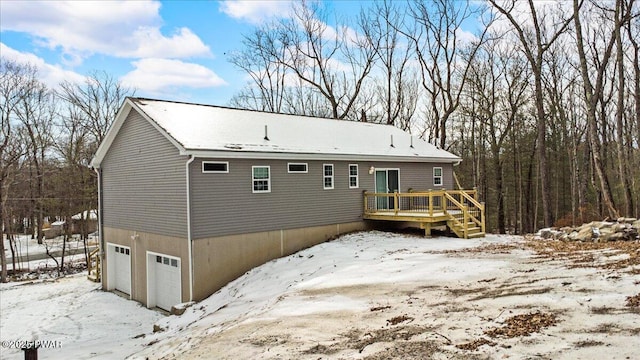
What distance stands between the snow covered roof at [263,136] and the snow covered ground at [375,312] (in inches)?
144

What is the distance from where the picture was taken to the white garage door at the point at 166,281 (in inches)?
519

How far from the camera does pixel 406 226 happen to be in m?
17.4

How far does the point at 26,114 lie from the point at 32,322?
82.9 ft

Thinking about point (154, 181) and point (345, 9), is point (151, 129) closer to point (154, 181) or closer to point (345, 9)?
point (154, 181)

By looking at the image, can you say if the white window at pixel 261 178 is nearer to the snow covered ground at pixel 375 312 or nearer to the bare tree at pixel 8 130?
the snow covered ground at pixel 375 312

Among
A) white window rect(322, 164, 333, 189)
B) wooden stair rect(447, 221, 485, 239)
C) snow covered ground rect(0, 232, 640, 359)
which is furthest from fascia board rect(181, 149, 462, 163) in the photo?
wooden stair rect(447, 221, 485, 239)

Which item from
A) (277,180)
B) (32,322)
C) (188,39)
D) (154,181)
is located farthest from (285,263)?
(188,39)

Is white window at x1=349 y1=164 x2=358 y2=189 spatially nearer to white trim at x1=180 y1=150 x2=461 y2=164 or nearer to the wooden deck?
white trim at x1=180 y1=150 x2=461 y2=164

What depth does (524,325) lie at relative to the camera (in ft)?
17.6

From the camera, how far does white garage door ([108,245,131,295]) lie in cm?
1602

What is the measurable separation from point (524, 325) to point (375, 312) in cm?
253

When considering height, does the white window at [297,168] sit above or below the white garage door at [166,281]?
above

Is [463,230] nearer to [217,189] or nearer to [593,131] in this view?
[593,131]

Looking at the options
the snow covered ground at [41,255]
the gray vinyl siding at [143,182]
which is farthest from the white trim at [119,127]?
the snow covered ground at [41,255]
